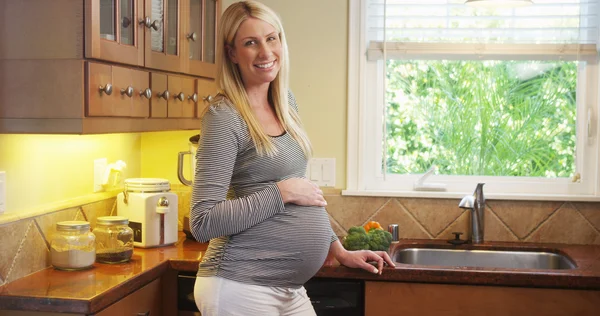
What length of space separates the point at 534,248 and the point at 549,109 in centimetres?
60

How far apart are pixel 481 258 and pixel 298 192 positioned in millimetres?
1253

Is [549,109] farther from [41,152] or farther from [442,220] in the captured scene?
[41,152]

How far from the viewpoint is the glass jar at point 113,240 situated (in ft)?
8.49

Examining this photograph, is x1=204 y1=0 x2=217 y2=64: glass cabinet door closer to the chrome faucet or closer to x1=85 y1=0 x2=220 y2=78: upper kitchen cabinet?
x1=85 y1=0 x2=220 y2=78: upper kitchen cabinet

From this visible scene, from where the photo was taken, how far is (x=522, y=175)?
3299 mm

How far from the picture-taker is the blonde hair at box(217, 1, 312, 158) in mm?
2080

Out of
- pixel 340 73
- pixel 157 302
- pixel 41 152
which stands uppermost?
pixel 340 73

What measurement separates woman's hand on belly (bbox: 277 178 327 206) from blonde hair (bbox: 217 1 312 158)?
0.09 metres

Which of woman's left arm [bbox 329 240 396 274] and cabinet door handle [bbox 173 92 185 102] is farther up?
cabinet door handle [bbox 173 92 185 102]

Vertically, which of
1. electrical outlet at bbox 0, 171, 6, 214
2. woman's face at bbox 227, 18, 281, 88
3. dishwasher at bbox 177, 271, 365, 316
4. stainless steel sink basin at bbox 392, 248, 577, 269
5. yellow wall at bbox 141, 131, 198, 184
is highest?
woman's face at bbox 227, 18, 281, 88

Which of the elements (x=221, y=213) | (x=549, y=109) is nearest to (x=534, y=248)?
(x=549, y=109)

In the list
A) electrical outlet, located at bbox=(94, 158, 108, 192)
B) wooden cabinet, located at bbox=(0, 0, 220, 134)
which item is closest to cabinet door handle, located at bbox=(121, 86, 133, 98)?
wooden cabinet, located at bbox=(0, 0, 220, 134)

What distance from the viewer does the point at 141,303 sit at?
2467 mm

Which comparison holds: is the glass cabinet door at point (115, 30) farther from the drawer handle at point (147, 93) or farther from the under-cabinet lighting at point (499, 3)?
the under-cabinet lighting at point (499, 3)
